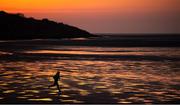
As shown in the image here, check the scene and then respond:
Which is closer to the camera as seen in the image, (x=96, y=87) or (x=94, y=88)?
(x=94, y=88)

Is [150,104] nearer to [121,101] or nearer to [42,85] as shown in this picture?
[121,101]

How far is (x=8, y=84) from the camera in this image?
94.8 ft

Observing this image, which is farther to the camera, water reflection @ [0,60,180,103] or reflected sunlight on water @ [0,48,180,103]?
water reflection @ [0,60,180,103]

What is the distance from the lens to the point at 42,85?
2859 cm

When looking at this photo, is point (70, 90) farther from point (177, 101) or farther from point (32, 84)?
point (177, 101)

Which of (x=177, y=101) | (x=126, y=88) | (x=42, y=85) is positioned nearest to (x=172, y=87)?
(x=126, y=88)

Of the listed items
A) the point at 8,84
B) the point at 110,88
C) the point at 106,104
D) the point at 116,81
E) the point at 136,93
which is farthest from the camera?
A: the point at 116,81

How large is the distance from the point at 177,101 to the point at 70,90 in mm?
7696

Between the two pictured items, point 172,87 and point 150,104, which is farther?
point 172,87

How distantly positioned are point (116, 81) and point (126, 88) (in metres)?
3.92

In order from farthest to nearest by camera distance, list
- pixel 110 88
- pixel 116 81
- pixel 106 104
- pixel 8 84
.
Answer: pixel 116 81
pixel 8 84
pixel 110 88
pixel 106 104

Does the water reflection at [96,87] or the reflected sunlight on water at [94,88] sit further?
the water reflection at [96,87]

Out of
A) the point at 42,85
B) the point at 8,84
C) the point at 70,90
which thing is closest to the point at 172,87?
the point at 70,90

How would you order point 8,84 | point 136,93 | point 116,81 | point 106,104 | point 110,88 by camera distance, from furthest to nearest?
point 116,81
point 8,84
point 110,88
point 136,93
point 106,104
